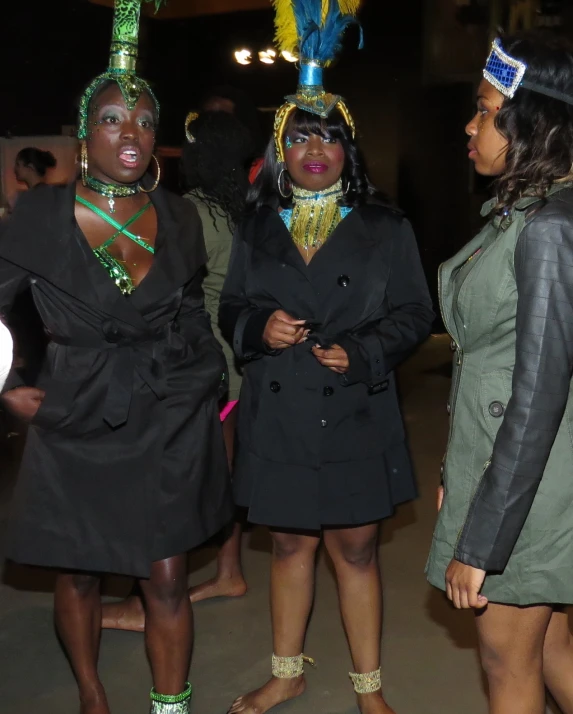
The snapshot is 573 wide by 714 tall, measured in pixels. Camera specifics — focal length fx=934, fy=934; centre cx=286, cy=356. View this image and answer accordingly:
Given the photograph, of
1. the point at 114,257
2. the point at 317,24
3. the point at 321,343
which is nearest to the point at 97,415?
the point at 114,257

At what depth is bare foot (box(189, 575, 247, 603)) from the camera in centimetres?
381

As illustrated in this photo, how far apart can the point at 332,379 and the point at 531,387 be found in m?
1.01

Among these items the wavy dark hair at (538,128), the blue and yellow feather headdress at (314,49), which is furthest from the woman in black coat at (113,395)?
the wavy dark hair at (538,128)

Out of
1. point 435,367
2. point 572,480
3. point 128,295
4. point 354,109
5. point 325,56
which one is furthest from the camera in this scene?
point 354,109

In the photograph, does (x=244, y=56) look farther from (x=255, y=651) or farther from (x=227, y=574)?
(x=255, y=651)

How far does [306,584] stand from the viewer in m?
2.94

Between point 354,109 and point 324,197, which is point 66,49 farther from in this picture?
point 324,197

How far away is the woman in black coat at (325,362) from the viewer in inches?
109

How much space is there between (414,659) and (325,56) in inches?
81.8

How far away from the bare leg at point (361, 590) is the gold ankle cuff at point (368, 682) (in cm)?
2

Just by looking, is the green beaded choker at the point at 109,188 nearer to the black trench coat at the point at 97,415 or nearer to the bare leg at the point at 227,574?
the black trench coat at the point at 97,415

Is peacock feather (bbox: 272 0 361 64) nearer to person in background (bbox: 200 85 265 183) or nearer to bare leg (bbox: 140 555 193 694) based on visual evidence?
person in background (bbox: 200 85 265 183)

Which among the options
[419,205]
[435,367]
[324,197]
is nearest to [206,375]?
[324,197]

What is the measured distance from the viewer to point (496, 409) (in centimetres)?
199
